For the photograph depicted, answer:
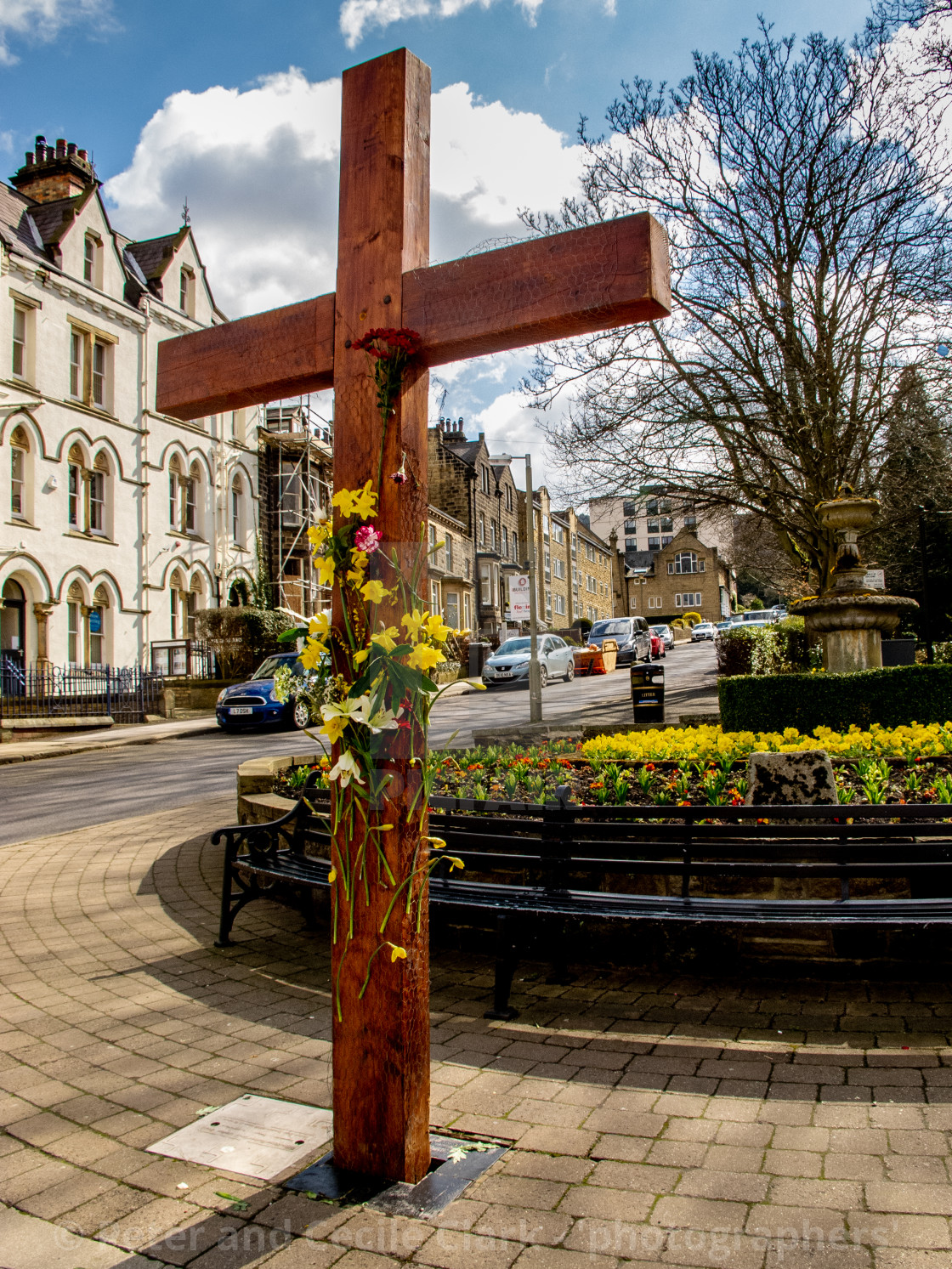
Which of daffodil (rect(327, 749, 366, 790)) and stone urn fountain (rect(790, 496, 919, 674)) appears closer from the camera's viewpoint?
daffodil (rect(327, 749, 366, 790))

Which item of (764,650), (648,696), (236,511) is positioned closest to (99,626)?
(236,511)

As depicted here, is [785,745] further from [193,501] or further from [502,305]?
[193,501]

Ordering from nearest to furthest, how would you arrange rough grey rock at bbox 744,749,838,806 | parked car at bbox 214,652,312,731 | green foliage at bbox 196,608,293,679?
rough grey rock at bbox 744,749,838,806 < parked car at bbox 214,652,312,731 < green foliage at bbox 196,608,293,679

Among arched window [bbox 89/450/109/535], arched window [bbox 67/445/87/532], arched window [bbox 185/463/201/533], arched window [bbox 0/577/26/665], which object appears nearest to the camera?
arched window [bbox 0/577/26/665]

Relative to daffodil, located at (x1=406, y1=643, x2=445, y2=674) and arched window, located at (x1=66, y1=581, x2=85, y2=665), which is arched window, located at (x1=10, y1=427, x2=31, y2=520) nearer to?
arched window, located at (x1=66, y1=581, x2=85, y2=665)

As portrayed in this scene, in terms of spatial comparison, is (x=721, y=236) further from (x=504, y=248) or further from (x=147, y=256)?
(x=147, y=256)

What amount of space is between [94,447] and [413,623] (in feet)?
81.3

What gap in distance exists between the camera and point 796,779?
5078mm

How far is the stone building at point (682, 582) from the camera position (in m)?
81.8

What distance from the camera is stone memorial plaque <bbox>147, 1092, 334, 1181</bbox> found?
9.14 ft

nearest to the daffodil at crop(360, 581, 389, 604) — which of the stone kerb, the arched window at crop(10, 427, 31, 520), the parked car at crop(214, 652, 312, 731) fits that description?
the stone kerb

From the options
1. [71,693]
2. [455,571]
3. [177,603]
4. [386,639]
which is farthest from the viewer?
[455,571]

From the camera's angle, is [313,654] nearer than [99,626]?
Yes

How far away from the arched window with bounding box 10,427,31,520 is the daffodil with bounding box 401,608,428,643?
22.4 meters
